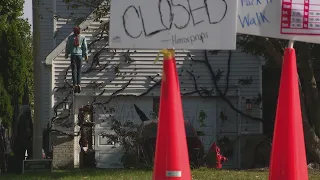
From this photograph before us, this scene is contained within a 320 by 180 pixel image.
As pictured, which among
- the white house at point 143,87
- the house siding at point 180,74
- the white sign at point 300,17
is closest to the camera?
the white sign at point 300,17

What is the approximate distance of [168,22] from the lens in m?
5.16

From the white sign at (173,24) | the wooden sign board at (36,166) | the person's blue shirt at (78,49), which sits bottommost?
the wooden sign board at (36,166)

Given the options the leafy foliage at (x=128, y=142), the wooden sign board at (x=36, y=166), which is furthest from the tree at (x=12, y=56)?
the wooden sign board at (x=36, y=166)

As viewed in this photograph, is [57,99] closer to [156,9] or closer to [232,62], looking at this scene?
[232,62]

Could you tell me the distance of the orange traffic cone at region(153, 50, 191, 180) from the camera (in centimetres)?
524

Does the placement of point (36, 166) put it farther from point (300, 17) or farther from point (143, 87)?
point (300, 17)

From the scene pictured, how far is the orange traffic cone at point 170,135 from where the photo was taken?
5238 millimetres

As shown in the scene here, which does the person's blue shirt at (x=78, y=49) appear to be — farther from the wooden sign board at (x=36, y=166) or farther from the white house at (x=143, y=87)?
the white house at (x=143, y=87)

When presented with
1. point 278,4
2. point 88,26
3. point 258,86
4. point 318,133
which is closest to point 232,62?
point 258,86

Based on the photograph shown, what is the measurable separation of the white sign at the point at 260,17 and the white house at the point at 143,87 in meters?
14.5

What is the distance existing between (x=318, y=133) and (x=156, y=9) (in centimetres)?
996

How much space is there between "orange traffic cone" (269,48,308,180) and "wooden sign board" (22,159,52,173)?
8.25m

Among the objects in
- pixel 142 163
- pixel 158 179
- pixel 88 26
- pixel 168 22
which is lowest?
pixel 142 163

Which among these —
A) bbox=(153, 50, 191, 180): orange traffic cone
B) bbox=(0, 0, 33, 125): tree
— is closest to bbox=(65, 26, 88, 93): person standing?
bbox=(153, 50, 191, 180): orange traffic cone
